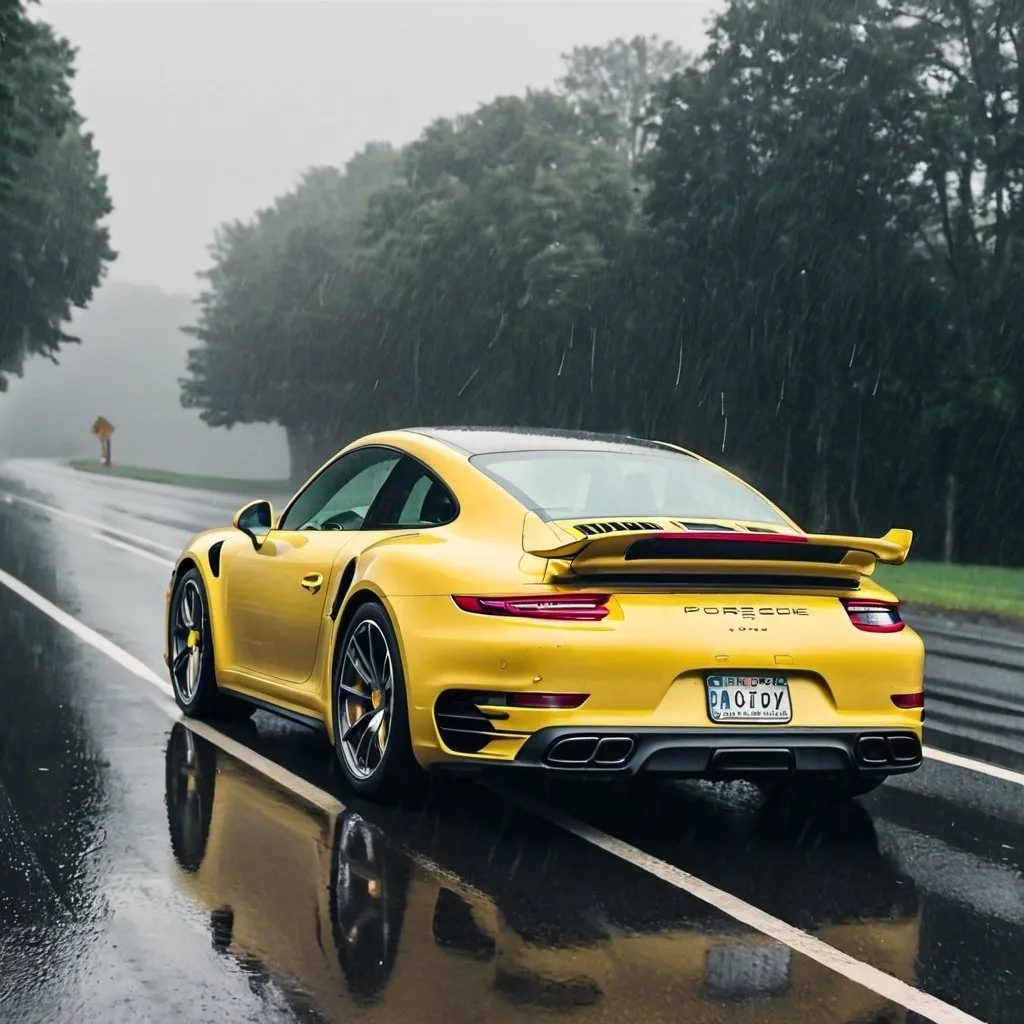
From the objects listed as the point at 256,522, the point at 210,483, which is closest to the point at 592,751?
the point at 256,522

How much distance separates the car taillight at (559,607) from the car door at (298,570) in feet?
4.30

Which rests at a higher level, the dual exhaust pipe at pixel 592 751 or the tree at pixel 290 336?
the tree at pixel 290 336

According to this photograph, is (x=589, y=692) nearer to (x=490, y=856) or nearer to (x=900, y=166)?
(x=490, y=856)

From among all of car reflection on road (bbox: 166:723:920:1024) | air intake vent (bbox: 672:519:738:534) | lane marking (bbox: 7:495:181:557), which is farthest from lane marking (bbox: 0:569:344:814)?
lane marking (bbox: 7:495:181:557)

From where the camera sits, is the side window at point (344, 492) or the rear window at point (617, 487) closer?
the rear window at point (617, 487)

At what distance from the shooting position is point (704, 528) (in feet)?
20.8

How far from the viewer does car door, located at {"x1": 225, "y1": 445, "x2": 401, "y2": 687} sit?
729cm

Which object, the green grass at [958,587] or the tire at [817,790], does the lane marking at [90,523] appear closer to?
the green grass at [958,587]

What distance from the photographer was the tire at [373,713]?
6.32 m

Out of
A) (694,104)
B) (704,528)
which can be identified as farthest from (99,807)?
(694,104)

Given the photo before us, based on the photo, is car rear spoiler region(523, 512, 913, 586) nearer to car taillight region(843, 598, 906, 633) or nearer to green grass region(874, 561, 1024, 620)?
car taillight region(843, 598, 906, 633)

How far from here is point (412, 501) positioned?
23.0 ft

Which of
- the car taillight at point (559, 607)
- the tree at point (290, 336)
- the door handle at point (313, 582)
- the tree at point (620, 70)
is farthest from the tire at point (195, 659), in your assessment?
the tree at point (620, 70)

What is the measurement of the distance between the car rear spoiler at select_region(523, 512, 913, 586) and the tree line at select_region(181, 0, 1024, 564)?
31.3m
